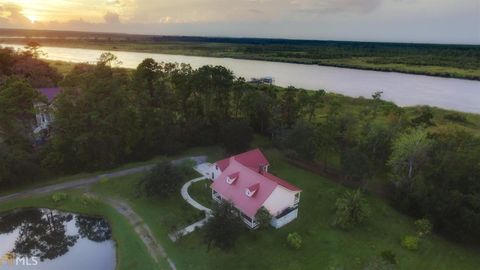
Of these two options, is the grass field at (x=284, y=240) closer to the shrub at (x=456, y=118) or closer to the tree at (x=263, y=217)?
the tree at (x=263, y=217)

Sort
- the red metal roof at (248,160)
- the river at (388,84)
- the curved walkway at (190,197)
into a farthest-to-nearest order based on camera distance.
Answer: the river at (388,84)
the red metal roof at (248,160)
the curved walkway at (190,197)

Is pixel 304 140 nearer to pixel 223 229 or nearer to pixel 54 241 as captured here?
pixel 223 229

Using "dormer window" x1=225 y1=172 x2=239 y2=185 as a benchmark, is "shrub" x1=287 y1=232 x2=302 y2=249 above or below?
below

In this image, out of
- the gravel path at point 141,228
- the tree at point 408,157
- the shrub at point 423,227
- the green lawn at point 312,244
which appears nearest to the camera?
the green lawn at point 312,244

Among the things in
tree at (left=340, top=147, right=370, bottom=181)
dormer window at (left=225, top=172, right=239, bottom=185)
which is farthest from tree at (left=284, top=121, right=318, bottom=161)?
dormer window at (left=225, top=172, right=239, bottom=185)

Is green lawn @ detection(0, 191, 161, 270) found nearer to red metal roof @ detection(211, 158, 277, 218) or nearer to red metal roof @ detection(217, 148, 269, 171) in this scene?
red metal roof @ detection(211, 158, 277, 218)

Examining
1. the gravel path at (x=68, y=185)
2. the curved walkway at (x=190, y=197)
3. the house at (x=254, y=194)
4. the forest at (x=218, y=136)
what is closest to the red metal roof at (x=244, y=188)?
the house at (x=254, y=194)
